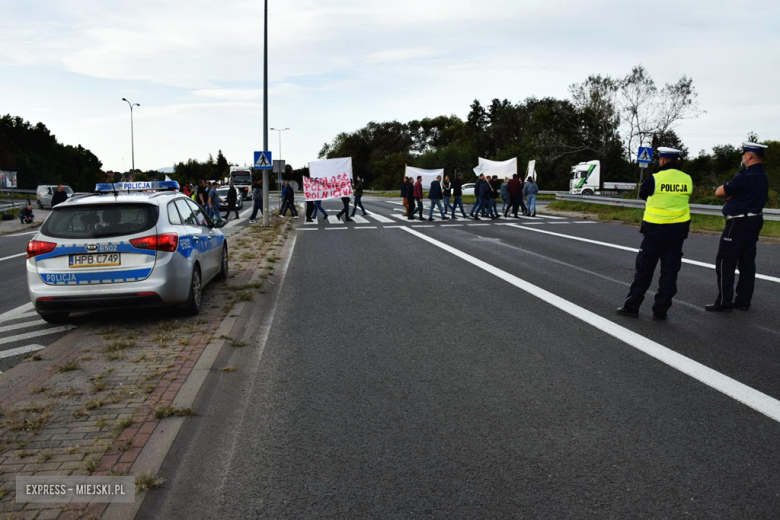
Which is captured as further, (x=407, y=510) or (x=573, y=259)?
(x=573, y=259)

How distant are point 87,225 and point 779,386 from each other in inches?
266

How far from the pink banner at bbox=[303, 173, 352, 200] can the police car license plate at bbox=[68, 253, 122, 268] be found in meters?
18.9

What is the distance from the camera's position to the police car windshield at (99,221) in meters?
6.91

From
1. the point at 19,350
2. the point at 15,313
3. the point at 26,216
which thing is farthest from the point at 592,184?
the point at 19,350

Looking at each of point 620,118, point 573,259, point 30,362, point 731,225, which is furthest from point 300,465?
point 620,118

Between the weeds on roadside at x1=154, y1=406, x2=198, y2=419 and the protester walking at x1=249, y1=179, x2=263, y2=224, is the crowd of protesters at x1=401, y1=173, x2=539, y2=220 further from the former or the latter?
the weeds on roadside at x1=154, y1=406, x2=198, y2=419

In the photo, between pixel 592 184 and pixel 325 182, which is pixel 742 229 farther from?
pixel 592 184

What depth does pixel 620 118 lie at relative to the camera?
173 feet

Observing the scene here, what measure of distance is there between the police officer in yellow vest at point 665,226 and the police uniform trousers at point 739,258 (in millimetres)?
913

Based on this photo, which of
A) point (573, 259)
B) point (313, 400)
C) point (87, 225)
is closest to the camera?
point (313, 400)

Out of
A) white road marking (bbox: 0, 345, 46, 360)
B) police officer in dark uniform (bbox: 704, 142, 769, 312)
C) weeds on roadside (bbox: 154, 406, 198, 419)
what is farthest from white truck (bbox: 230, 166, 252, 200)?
weeds on roadside (bbox: 154, 406, 198, 419)

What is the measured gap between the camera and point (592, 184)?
51.0m

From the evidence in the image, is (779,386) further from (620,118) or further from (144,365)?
(620,118)

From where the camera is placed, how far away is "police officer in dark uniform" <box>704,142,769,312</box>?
7.52 metres
